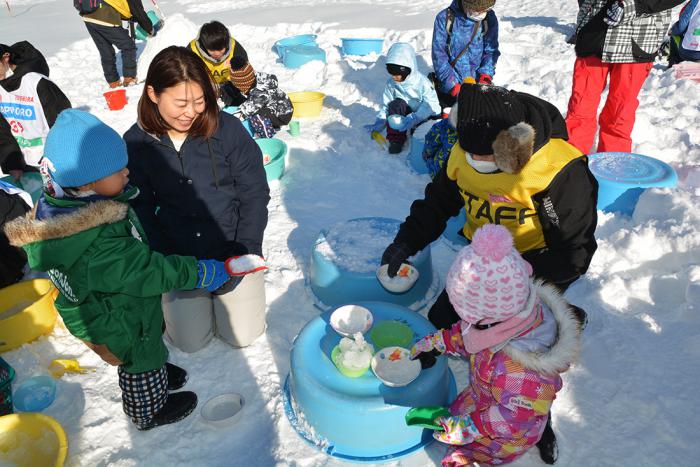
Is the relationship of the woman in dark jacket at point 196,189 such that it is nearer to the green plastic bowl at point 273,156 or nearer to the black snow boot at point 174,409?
the black snow boot at point 174,409

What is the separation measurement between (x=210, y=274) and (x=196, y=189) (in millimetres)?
560

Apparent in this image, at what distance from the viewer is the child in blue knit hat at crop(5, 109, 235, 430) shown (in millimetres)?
1734

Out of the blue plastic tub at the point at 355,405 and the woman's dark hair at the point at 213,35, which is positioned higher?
the woman's dark hair at the point at 213,35

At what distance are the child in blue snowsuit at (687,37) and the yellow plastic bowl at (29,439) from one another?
764cm

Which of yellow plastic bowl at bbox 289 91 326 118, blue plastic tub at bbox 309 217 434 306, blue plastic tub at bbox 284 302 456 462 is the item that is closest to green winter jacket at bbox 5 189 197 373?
blue plastic tub at bbox 284 302 456 462

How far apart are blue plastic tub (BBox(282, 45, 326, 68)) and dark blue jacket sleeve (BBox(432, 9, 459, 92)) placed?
339cm

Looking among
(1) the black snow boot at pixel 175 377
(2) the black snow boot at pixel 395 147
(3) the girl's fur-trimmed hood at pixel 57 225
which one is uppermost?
(3) the girl's fur-trimmed hood at pixel 57 225

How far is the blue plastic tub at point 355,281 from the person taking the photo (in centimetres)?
289

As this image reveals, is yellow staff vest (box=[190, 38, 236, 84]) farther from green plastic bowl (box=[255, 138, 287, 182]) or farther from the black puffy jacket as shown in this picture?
the black puffy jacket

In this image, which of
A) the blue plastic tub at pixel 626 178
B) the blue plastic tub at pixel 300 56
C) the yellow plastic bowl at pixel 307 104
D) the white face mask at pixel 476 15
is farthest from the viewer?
the blue plastic tub at pixel 300 56

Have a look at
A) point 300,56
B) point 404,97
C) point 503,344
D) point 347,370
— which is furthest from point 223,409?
point 300,56

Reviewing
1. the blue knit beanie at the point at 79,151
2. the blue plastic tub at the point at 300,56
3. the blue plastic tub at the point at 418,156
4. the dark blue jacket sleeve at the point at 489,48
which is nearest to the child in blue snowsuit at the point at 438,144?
the blue plastic tub at the point at 418,156

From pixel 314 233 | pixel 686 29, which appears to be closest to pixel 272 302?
pixel 314 233

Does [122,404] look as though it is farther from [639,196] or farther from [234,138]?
[639,196]
